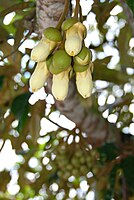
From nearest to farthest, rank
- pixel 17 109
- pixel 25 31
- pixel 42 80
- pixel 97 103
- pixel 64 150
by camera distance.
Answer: pixel 42 80, pixel 25 31, pixel 17 109, pixel 97 103, pixel 64 150

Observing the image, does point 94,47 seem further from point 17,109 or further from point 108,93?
point 17,109

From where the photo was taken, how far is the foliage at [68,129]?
157 centimetres

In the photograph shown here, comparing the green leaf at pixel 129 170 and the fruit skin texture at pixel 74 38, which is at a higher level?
the fruit skin texture at pixel 74 38

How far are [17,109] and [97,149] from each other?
303 mm

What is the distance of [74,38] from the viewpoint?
785 millimetres

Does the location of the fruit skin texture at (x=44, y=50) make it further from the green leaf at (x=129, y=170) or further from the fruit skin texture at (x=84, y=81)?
the green leaf at (x=129, y=170)

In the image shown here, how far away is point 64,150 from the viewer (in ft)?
6.25

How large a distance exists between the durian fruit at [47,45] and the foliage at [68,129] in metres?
0.55

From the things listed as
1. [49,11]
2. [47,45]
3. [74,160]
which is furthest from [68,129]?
[47,45]

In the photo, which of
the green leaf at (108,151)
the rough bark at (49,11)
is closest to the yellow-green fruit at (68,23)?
the rough bark at (49,11)

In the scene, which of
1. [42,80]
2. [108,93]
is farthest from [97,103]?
[42,80]

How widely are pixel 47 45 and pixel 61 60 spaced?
0.05m

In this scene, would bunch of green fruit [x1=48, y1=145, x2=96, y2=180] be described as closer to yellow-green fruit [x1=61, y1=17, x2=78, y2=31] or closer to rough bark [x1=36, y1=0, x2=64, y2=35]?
rough bark [x1=36, y1=0, x2=64, y2=35]

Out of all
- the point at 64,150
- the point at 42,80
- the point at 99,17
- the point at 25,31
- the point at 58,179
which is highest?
the point at 42,80
